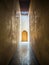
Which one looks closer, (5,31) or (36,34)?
(5,31)

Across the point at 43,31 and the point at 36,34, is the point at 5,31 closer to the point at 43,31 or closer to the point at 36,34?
the point at 43,31

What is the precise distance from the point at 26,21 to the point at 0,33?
41.5 feet

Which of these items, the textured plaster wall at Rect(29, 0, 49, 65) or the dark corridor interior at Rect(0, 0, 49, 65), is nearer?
the textured plaster wall at Rect(29, 0, 49, 65)

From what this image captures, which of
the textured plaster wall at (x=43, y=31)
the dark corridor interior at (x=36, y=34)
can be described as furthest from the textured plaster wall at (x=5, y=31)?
the textured plaster wall at (x=43, y=31)

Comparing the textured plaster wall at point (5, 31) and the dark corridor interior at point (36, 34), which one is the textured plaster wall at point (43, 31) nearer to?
the dark corridor interior at point (36, 34)

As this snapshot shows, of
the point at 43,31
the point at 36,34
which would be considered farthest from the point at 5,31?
the point at 36,34

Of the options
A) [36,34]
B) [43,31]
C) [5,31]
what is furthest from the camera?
[36,34]

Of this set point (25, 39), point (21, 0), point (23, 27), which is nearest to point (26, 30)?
point (23, 27)

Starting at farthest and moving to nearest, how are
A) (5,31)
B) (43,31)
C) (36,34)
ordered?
(36,34)
(5,31)
(43,31)

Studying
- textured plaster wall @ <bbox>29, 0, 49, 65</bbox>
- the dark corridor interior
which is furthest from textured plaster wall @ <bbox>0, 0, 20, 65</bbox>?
textured plaster wall @ <bbox>29, 0, 49, 65</bbox>

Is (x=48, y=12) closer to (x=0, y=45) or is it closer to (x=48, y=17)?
(x=48, y=17)

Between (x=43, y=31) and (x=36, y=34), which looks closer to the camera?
(x=43, y=31)

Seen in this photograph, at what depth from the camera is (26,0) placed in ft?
23.7

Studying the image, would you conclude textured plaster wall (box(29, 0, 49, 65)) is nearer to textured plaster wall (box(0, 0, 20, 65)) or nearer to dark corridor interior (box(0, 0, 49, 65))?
dark corridor interior (box(0, 0, 49, 65))
